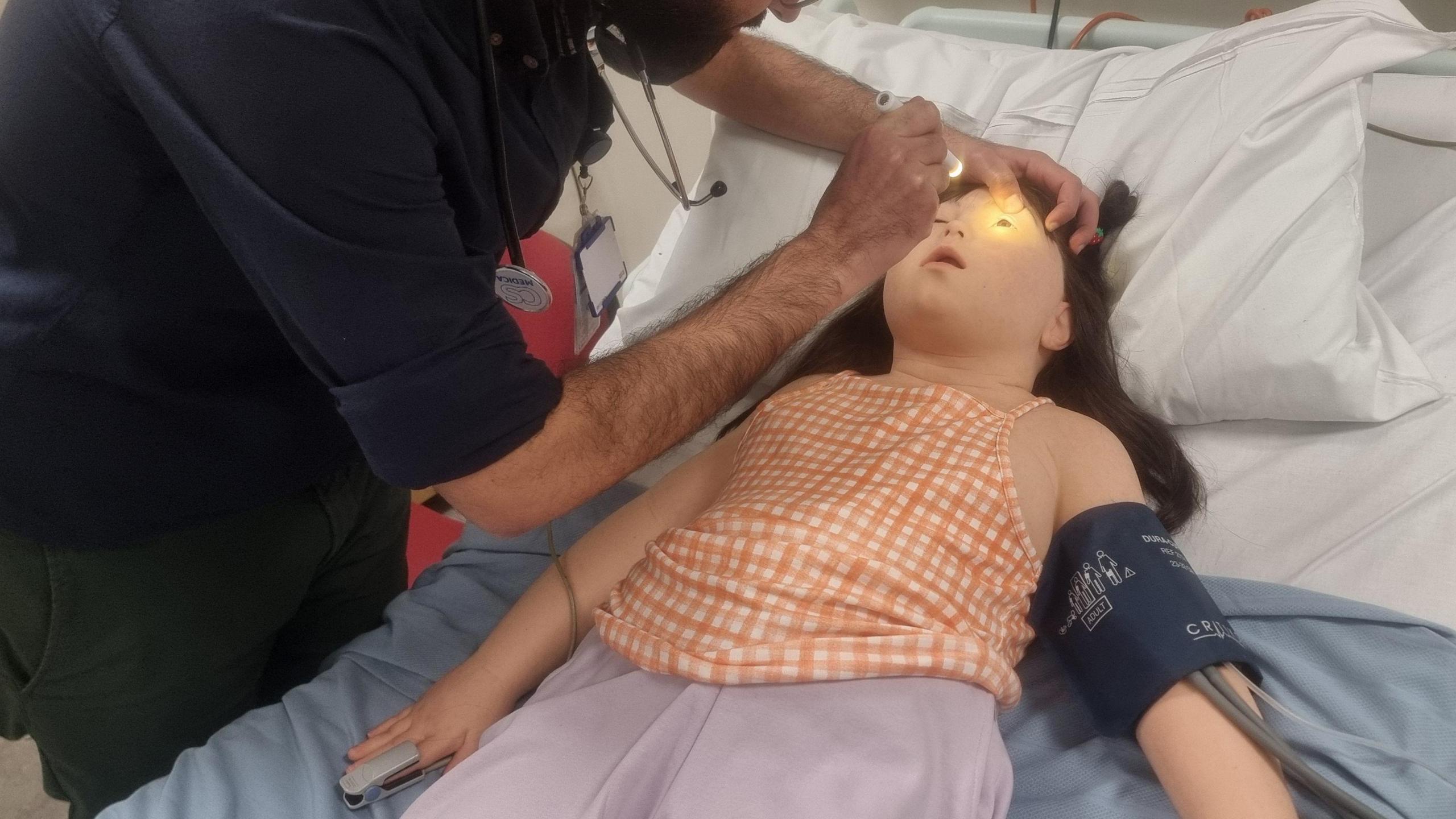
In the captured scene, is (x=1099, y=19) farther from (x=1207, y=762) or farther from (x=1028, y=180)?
(x=1207, y=762)

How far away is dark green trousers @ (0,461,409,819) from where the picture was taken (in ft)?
3.01

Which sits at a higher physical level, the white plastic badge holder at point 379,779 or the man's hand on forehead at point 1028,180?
the man's hand on forehead at point 1028,180

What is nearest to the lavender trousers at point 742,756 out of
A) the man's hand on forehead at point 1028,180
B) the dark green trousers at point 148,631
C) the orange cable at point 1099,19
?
the dark green trousers at point 148,631

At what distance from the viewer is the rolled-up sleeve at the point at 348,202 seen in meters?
0.57

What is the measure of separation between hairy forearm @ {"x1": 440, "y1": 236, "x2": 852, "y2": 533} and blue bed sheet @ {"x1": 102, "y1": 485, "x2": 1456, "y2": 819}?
296mm

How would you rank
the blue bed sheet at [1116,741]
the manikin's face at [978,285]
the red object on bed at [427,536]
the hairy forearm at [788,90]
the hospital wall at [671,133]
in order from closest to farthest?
the blue bed sheet at [1116,741] < the manikin's face at [978,285] < the hairy forearm at [788,90] < the hospital wall at [671,133] < the red object on bed at [427,536]

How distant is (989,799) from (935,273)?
623mm

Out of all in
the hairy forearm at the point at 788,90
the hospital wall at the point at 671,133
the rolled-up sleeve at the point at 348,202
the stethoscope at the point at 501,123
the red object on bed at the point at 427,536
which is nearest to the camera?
the rolled-up sleeve at the point at 348,202

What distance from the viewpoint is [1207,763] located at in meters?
0.76

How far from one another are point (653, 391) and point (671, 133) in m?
1.45

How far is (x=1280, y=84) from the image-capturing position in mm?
1152

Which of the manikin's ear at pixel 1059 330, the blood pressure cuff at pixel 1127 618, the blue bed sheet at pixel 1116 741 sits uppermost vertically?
the manikin's ear at pixel 1059 330

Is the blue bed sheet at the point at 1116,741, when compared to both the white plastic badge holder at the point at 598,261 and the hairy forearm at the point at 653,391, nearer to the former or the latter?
the hairy forearm at the point at 653,391

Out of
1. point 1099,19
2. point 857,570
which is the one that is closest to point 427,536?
point 857,570
